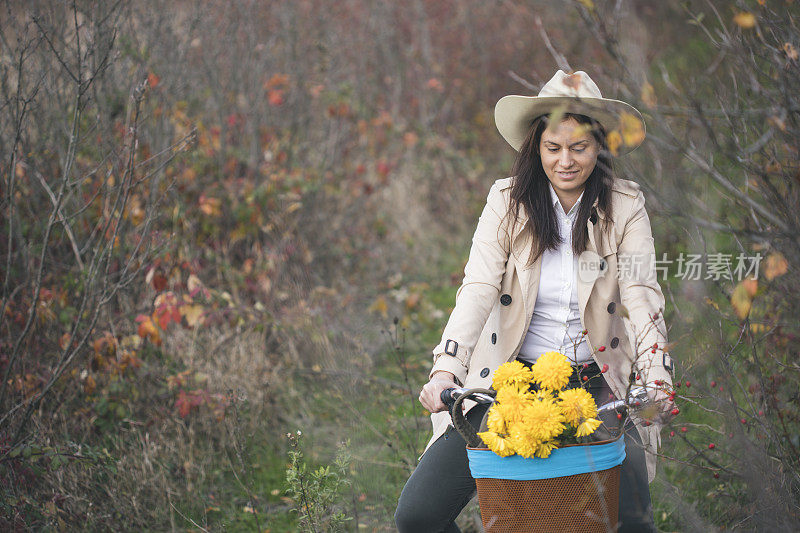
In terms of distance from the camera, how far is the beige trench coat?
8.59ft

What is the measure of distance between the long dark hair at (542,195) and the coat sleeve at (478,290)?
0.23ft

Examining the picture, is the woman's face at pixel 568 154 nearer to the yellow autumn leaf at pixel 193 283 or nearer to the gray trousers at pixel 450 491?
the gray trousers at pixel 450 491

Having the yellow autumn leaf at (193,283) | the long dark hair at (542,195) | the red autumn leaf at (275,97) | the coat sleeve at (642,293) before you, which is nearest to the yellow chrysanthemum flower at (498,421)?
the coat sleeve at (642,293)

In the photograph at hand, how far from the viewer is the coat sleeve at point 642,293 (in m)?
2.38

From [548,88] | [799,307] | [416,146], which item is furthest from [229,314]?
[416,146]

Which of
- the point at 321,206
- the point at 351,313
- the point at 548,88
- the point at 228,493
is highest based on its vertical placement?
the point at 548,88

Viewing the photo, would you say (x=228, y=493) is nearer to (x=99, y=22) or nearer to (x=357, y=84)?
(x=99, y=22)

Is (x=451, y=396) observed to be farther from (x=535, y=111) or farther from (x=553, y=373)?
(x=535, y=111)

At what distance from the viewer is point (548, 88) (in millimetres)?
2705

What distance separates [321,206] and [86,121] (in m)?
2.41

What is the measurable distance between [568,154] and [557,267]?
16.8 inches

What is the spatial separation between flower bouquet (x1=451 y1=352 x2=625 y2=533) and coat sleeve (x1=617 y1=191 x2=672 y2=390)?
0.48 m

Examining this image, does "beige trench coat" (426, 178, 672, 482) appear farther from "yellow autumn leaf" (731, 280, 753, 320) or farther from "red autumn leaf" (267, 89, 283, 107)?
"red autumn leaf" (267, 89, 283, 107)

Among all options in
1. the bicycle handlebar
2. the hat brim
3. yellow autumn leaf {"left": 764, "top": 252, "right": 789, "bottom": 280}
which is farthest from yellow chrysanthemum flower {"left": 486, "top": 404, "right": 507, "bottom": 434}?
the hat brim
